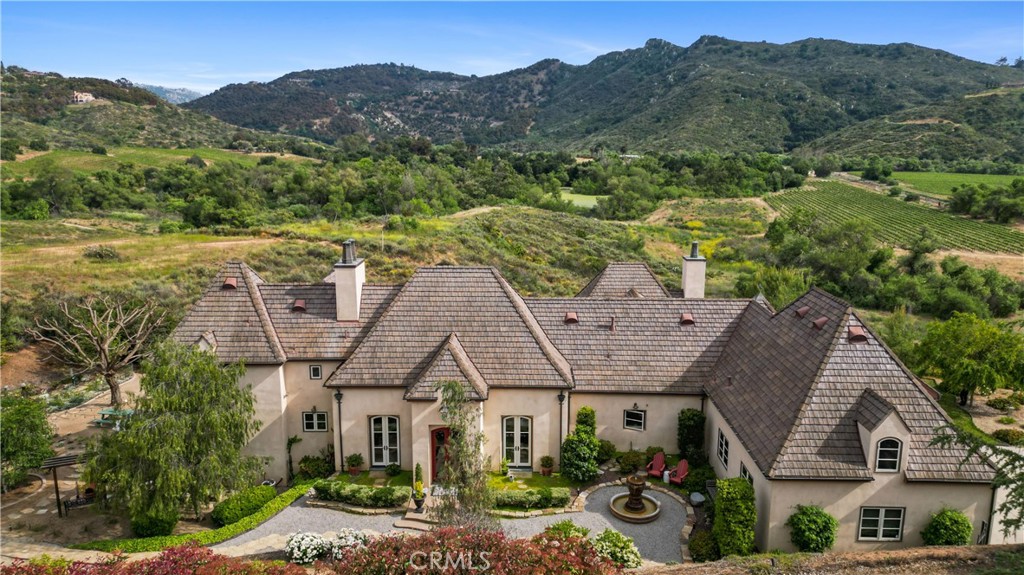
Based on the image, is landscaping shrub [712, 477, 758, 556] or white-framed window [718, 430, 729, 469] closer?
landscaping shrub [712, 477, 758, 556]

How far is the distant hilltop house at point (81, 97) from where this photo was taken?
110688 millimetres

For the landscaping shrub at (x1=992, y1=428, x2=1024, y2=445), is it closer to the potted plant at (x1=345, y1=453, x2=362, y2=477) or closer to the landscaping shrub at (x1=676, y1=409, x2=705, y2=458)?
the landscaping shrub at (x1=676, y1=409, x2=705, y2=458)

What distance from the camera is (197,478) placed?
1784 cm

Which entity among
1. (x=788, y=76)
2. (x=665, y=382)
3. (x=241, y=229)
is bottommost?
(x=665, y=382)

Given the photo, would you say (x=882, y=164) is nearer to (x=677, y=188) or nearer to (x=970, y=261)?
(x=677, y=188)

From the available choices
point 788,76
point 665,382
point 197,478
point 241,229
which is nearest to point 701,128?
point 788,76

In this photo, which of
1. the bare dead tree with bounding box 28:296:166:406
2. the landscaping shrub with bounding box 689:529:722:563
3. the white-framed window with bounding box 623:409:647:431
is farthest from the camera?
the bare dead tree with bounding box 28:296:166:406

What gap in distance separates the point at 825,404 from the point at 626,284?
12.9m

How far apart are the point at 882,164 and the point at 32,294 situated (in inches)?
4971

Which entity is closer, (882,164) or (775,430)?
(775,430)

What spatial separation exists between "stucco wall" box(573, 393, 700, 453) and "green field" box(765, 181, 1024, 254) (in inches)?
2659

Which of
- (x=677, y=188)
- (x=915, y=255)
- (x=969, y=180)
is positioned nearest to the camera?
(x=915, y=255)

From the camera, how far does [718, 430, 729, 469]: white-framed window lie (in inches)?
766

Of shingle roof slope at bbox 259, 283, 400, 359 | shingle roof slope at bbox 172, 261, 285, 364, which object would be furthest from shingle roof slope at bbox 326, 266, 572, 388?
shingle roof slope at bbox 172, 261, 285, 364
